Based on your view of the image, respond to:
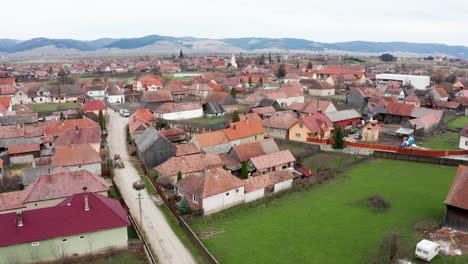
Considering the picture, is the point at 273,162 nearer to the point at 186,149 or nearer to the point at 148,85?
the point at 186,149

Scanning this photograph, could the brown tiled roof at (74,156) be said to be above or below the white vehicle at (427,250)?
above

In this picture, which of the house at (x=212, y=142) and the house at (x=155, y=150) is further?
the house at (x=212, y=142)

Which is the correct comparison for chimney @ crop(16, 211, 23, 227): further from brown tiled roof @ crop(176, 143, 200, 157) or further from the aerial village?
brown tiled roof @ crop(176, 143, 200, 157)

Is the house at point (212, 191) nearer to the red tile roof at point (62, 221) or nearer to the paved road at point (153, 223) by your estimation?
the paved road at point (153, 223)

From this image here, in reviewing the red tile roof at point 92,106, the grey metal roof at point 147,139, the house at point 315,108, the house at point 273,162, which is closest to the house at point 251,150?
the house at point 273,162

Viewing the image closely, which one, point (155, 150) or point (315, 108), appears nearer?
point (155, 150)

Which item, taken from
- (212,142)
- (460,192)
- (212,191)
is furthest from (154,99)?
(460,192)
